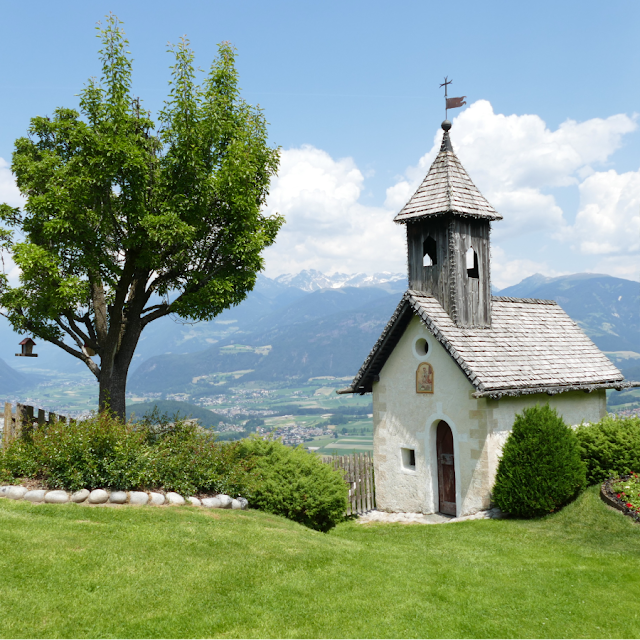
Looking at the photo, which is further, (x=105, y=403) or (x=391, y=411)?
(x=391, y=411)

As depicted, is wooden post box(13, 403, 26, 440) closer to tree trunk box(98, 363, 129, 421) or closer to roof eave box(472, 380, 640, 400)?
tree trunk box(98, 363, 129, 421)

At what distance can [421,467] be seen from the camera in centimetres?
1853

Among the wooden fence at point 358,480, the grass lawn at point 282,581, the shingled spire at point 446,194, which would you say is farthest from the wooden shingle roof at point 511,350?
the grass lawn at point 282,581

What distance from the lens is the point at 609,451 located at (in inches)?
634

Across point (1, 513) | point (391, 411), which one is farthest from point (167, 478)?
point (391, 411)

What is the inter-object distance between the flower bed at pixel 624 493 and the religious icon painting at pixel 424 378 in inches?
214

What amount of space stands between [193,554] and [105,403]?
24.5 feet

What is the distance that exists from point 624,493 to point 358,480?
8.50 metres

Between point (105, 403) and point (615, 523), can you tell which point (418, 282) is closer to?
point (615, 523)

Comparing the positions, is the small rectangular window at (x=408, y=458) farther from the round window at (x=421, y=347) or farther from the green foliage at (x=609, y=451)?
the green foliage at (x=609, y=451)

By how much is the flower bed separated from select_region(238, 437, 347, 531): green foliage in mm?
6949

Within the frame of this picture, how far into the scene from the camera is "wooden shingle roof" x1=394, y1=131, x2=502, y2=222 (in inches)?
746

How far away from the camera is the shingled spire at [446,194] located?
62.2 feet

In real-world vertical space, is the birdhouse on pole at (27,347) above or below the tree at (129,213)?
below
